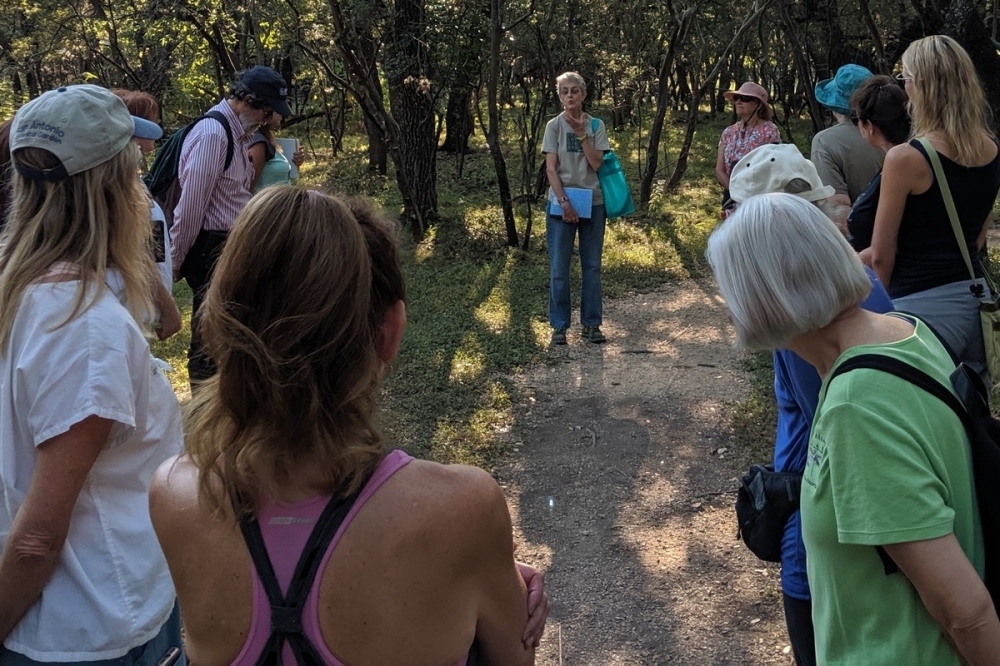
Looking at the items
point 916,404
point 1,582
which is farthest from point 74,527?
point 916,404

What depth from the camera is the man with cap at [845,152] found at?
4.70 metres

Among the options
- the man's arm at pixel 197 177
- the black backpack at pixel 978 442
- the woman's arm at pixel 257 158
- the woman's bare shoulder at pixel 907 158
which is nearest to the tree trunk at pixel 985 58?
the woman's bare shoulder at pixel 907 158

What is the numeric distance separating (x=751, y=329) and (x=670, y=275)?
7.78 metres

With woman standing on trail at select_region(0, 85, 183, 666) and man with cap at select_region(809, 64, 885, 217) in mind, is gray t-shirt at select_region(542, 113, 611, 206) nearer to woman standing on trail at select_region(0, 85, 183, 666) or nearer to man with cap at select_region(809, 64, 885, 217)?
man with cap at select_region(809, 64, 885, 217)

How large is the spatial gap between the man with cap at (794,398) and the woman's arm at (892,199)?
750mm

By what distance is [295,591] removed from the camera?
1267 mm

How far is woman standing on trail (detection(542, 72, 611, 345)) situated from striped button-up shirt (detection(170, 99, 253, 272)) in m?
2.77

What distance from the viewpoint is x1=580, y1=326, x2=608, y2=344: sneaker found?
7301 millimetres

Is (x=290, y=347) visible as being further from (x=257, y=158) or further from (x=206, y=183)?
(x=257, y=158)

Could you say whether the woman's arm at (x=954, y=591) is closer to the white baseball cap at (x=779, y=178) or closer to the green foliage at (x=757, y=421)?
the white baseball cap at (x=779, y=178)

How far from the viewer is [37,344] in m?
1.71

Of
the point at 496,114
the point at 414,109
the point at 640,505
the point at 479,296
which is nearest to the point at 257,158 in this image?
the point at 640,505

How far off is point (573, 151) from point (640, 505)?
3.12m

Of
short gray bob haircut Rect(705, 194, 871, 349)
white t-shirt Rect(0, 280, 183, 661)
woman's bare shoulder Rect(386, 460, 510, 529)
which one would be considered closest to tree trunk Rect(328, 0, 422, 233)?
white t-shirt Rect(0, 280, 183, 661)
